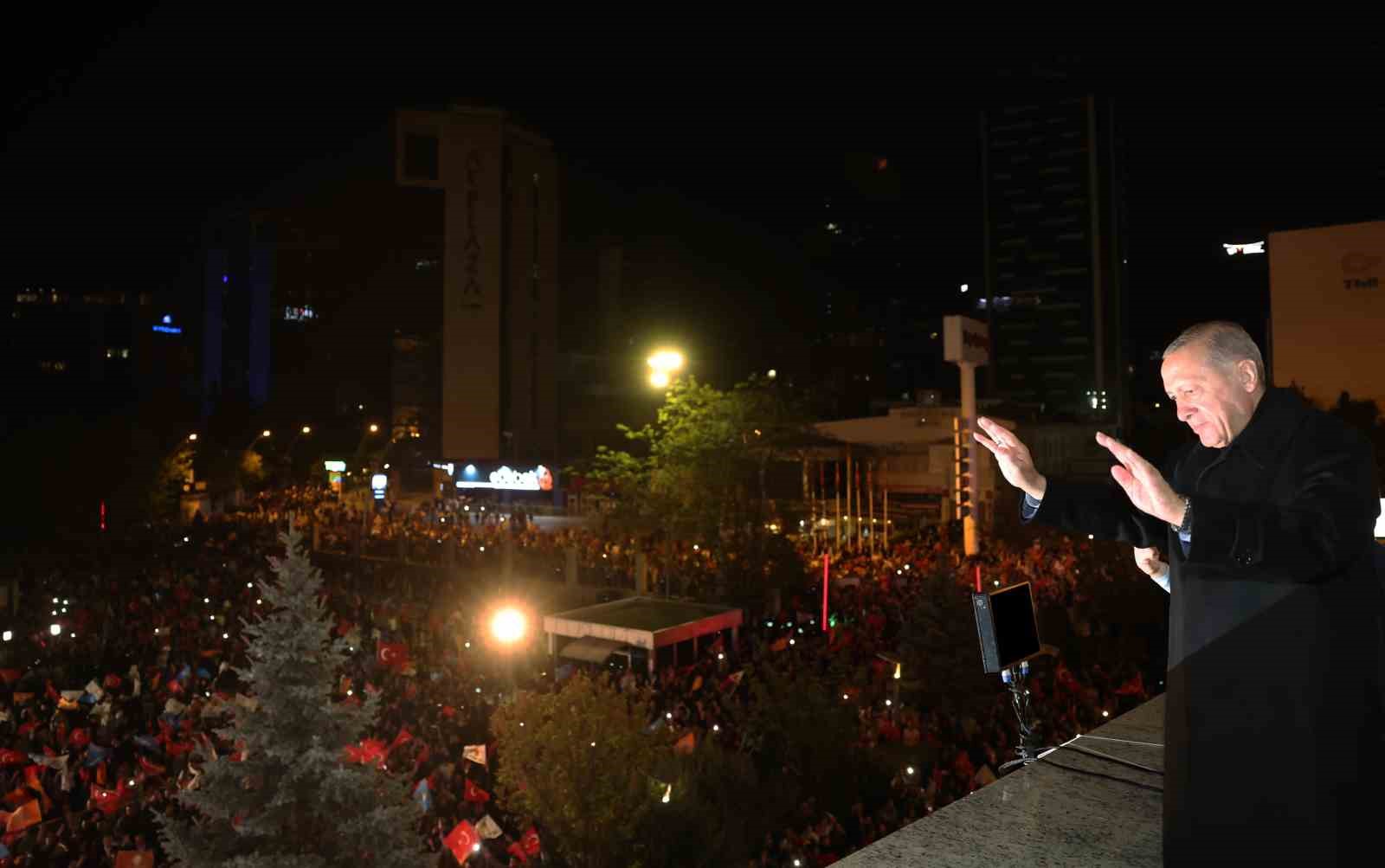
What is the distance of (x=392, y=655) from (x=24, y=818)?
6396 millimetres

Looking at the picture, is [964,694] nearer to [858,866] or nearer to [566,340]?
[858,866]

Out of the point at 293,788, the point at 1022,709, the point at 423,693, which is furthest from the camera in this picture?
the point at 423,693

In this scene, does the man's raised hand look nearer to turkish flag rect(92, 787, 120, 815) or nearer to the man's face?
the man's face

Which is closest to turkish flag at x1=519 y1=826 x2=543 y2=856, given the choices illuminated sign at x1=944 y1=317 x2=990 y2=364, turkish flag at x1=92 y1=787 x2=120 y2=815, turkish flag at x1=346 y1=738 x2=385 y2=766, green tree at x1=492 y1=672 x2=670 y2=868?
green tree at x1=492 y1=672 x2=670 y2=868

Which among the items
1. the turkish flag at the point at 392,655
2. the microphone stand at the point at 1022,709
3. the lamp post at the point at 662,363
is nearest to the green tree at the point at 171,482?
the turkish flag at the point at 392,655

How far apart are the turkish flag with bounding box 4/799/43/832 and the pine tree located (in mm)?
4332

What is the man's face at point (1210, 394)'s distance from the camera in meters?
2.27

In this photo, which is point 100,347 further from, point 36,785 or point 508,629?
point 36,785

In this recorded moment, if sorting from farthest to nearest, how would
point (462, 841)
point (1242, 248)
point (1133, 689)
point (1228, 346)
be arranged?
1. point (1242, 248)
2. point (1133, 689)
3. point (462, 841)
4. point (1228, 346)

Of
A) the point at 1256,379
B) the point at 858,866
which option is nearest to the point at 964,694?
the point at 858,866

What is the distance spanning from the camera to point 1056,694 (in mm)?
12844

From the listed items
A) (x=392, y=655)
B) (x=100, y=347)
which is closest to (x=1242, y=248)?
(x=392, y=655)

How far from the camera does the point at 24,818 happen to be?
1058cm

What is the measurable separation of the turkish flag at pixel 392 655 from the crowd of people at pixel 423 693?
0.06 meters
